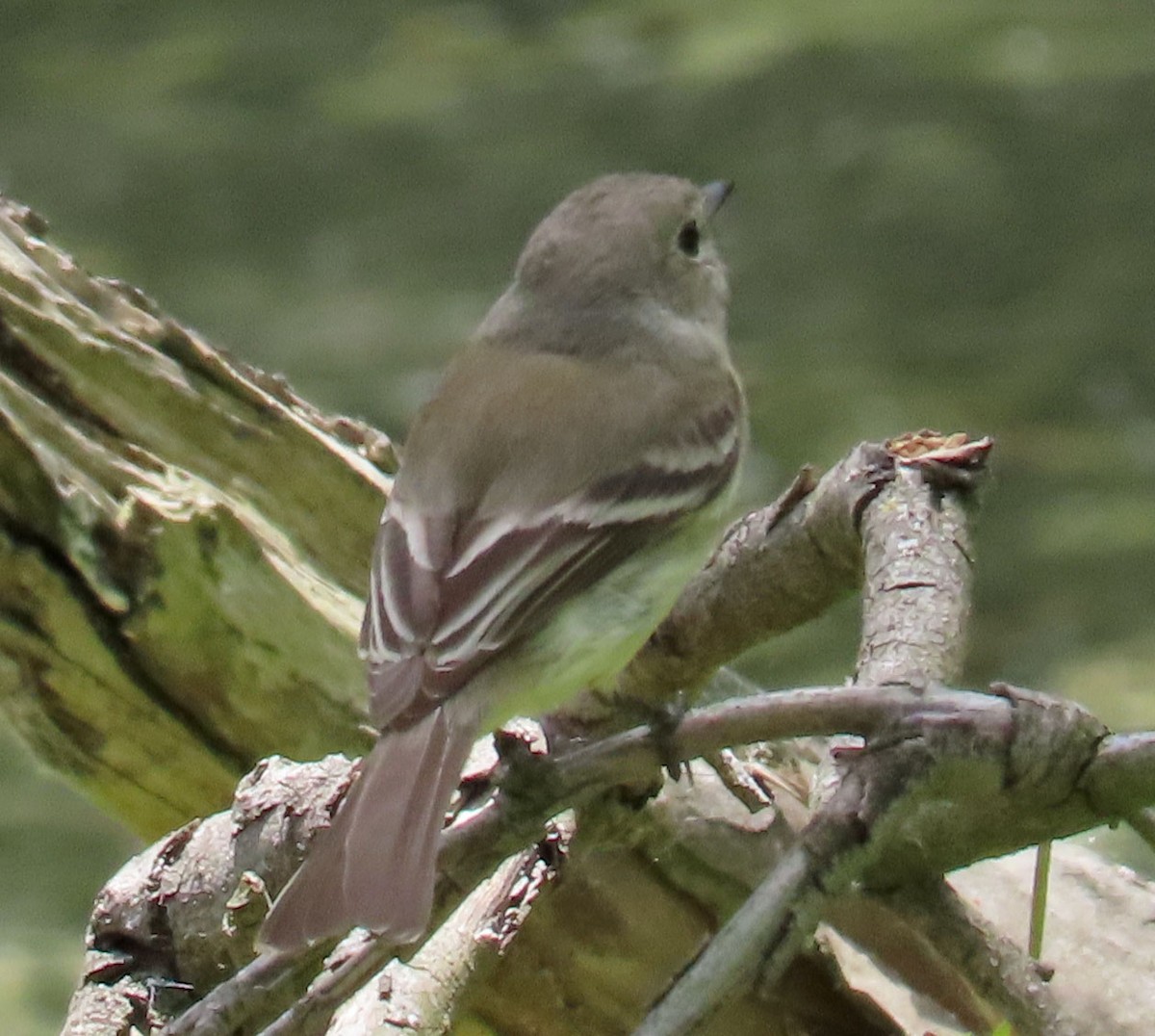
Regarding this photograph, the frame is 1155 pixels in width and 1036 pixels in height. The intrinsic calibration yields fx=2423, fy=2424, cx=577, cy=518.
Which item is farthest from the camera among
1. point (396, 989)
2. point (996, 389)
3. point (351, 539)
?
point (996, 389)

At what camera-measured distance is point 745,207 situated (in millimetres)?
9836

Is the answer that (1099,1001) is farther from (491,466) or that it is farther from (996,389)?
(996,389)

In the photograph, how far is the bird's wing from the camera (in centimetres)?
308

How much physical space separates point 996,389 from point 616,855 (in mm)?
4958

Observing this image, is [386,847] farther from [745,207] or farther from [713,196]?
[745,207]

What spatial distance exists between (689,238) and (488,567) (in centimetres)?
110

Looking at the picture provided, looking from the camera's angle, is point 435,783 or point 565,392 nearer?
point 435,783

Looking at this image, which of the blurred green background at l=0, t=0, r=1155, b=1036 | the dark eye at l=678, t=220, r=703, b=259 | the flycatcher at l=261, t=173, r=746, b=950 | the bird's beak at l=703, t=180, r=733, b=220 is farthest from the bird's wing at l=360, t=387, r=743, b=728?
the blurred green background at l=0, t=0, r=1155, b=1036

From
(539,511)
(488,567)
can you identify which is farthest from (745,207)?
(488,567)

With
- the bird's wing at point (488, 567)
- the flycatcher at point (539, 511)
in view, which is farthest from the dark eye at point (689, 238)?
the bird's wing at point (488, 567)

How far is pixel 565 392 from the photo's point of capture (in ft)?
12.0

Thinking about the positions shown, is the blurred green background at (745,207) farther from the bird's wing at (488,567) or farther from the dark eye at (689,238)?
the bird's wing at (488,567)

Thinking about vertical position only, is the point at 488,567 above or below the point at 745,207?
below

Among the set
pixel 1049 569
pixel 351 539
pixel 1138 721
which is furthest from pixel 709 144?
pixel 351 539
